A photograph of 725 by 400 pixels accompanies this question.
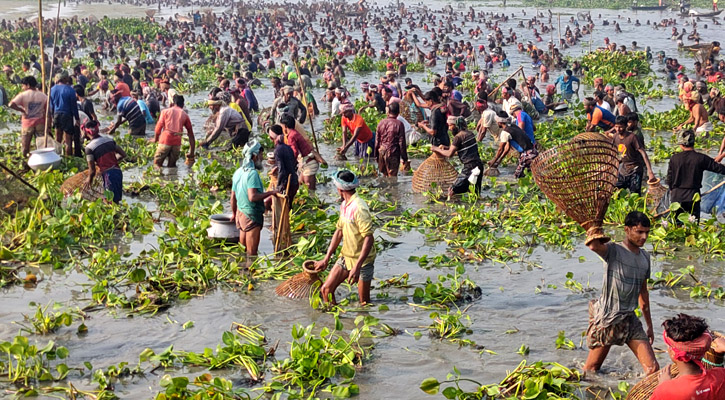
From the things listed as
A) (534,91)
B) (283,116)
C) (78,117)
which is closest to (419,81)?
(534,91)

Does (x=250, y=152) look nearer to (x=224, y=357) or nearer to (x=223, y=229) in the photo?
(x=223, y=229)

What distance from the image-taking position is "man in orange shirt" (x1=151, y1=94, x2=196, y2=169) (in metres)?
13.3

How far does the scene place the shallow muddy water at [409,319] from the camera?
258 inches

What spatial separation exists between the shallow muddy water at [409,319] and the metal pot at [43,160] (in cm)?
242

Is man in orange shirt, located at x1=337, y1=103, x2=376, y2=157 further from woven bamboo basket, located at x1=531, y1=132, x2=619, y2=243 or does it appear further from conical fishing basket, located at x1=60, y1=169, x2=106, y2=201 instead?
woven bamboo basket, located at x1=531, y1=132, x2=619, y2=243

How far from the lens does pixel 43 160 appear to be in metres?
11.7

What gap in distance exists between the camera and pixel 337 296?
8195 mm

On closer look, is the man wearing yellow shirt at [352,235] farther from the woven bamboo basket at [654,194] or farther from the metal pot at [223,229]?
the woven bamboo basket at [654,194]

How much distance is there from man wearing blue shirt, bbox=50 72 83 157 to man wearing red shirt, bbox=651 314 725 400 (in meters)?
11.5

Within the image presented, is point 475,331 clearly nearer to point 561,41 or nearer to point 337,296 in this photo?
point 337,296

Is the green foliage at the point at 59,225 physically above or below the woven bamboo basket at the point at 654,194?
below

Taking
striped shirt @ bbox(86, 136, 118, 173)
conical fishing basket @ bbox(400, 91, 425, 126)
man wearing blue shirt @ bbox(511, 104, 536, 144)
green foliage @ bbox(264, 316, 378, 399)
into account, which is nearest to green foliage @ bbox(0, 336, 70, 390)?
green foliage @ bbox(264, 316, 378, 399)

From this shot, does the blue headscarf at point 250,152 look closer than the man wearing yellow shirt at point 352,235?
No

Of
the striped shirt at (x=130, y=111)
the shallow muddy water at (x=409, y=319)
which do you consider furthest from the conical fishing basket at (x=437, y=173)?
the striped shirt at (x=130, y=111)
